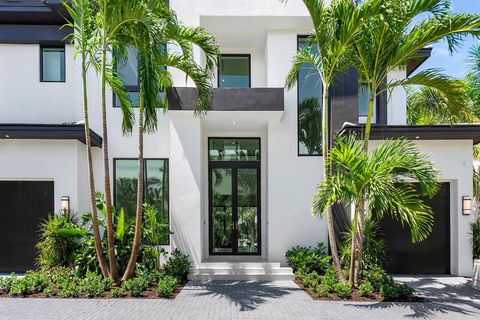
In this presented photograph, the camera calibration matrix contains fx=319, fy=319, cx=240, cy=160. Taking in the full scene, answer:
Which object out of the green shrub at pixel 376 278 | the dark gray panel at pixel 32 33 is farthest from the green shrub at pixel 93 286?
the dark gray panel at pixel 32 33

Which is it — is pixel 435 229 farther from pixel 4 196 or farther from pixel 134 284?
pixel 4 196

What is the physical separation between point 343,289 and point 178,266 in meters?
4.14

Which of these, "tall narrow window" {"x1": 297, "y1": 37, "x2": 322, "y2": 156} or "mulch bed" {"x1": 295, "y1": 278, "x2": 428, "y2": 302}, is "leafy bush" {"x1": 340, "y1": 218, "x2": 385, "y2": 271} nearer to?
"mulch bed" {"x1": 295, "y1": 278, "x2": 428, "y2": 302}

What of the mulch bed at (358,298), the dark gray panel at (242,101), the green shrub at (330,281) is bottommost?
the mulch bed at (358,298)

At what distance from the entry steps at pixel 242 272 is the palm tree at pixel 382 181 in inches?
112

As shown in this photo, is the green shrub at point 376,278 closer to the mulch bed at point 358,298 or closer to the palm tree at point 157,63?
the mulch bed at point 358,298

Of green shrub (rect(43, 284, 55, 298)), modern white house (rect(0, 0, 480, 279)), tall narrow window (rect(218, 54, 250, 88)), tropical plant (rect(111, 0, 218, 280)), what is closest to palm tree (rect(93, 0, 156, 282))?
tropical plant (rect(111, 0, 218, 280))

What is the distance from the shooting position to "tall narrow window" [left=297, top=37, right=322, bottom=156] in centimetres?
968

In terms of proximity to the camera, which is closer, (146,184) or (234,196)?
(146,184)

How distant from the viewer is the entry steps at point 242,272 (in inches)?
334

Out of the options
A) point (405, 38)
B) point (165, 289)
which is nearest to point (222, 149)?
point (165, 289)

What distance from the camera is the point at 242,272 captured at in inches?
339

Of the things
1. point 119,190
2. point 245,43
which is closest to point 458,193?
point 245,43

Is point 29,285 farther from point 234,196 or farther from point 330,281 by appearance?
point 330,281
